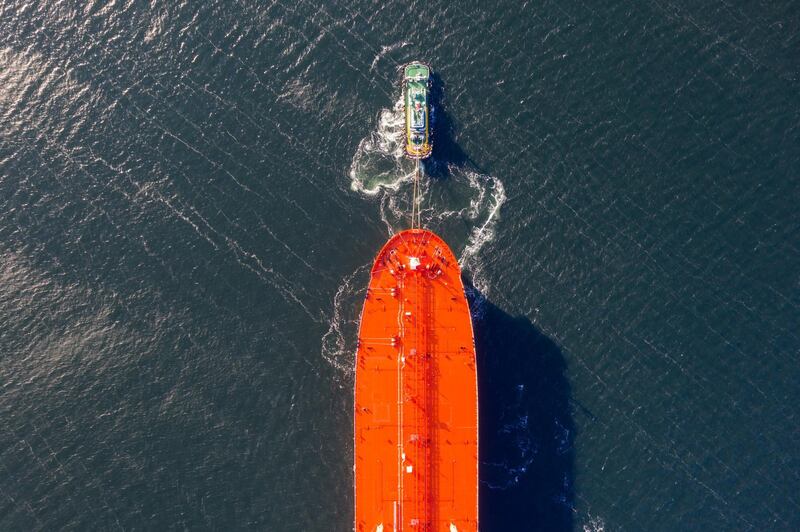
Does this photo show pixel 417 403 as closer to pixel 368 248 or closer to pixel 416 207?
pixel 368 248

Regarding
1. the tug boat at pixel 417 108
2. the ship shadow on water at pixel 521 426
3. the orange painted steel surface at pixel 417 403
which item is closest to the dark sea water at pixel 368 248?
the ship shadow on water at pixel 521 426

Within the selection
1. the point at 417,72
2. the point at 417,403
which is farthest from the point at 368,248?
the point at 417,72

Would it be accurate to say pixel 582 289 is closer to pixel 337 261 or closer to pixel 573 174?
pixel 573 174

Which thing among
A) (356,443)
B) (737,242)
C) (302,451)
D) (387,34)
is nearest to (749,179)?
(737,242)

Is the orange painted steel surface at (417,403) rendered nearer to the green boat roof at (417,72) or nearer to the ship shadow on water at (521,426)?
the ship shadow on water at (521,426)

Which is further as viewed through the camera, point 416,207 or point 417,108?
point 416,207

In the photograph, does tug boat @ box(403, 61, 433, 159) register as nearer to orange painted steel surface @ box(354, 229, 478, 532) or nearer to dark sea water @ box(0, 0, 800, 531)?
dark sea water @ box(0, 0, 800, 531)
